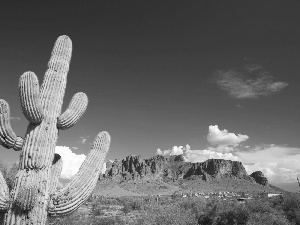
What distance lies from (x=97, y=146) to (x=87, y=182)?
0.79 m

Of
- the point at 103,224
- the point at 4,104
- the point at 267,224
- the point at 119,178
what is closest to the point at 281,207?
the point at 267,224

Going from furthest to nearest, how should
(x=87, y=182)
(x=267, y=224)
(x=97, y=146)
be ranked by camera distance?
(x=267, y=224), (x=97, y=146), (x=87, y=182)

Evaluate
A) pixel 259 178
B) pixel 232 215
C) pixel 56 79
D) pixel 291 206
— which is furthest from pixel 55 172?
pixel 259 178

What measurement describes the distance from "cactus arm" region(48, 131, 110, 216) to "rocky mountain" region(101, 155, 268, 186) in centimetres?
13671

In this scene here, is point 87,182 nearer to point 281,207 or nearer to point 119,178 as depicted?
point 281,207

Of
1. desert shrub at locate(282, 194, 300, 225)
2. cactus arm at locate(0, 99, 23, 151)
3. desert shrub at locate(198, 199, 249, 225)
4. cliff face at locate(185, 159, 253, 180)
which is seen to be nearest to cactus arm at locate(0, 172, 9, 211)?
cactus arm at locate(0, 99, 23, 151)

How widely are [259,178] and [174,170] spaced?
4938 centimetres

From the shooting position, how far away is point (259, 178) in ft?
461

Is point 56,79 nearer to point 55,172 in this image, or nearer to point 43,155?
point 43,155

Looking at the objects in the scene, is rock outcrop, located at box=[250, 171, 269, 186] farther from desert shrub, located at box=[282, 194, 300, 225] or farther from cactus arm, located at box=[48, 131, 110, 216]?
cactus arm, located at box=[48, 131, 110, 216]

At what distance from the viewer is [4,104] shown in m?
4.60

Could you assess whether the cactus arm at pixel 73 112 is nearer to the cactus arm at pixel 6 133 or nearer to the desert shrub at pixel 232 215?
the cactus arm at pixel 6 133

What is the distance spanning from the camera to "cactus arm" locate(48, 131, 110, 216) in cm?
456

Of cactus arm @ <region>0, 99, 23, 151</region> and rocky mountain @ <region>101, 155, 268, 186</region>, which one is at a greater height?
rocky mountain @ <region>101, 155, 268, 186</region>
